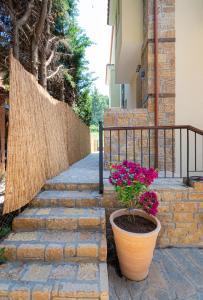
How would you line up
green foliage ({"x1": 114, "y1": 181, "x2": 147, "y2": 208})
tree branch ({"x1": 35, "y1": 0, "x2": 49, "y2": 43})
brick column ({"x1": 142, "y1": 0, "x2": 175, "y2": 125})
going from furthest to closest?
tree branch ({"x1": 35, "y1": 0, "x2": 49, "y2": 43}) < brick column ({"x1": 142, "y1": 0, "x2": 175, "y2": 125}) < green foliage ({"x1": 114, "y1": 181, "x2": 147, "y2": 208})

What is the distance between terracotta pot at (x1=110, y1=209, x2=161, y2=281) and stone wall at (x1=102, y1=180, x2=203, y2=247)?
0.66 m

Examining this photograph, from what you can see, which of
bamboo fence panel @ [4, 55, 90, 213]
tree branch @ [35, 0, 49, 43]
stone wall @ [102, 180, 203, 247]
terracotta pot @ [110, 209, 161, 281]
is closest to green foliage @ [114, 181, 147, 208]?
terracotta pot @ [110, 209, 161, 281]

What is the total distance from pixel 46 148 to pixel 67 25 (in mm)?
7033

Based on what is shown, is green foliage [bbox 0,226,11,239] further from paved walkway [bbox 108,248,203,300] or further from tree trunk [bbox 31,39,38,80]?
tree trunk [bbox 31,39,38,80]

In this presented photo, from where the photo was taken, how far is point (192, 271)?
2396mm

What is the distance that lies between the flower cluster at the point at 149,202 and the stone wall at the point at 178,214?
0.55m

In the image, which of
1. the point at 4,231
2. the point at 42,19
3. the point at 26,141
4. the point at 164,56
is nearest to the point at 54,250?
the point at 4,231

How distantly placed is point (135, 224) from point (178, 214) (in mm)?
856

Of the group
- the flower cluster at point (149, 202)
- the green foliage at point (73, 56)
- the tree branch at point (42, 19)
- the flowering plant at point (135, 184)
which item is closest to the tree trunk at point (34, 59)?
the tree branch at point (42, 19)

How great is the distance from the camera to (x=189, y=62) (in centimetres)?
448

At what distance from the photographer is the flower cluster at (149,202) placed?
7.91 ft

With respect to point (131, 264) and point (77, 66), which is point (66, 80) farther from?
point (131, 264)

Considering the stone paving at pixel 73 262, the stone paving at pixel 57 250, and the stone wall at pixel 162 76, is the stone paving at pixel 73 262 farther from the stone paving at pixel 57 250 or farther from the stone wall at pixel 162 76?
the stone wall at pixel 162 76

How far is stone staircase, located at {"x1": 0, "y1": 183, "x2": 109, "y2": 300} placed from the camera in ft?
5.67
